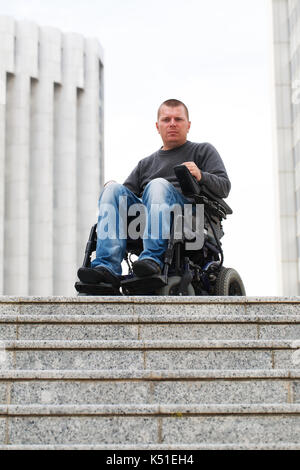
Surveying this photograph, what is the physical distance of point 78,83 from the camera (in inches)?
1850

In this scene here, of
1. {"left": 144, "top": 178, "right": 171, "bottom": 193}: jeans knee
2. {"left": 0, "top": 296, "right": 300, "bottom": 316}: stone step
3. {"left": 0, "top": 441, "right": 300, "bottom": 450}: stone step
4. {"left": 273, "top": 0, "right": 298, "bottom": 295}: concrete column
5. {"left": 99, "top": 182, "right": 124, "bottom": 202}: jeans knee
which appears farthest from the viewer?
{"left": 273, "top": 0, "right": 298, "bottom": 295}: concrete column

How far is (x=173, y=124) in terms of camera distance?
5.76m

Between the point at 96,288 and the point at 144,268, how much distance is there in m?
0.33

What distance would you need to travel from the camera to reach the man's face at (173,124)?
575 cm

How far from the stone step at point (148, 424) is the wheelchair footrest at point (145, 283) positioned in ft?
5.75

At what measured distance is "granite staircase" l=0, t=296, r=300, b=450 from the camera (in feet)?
10.2

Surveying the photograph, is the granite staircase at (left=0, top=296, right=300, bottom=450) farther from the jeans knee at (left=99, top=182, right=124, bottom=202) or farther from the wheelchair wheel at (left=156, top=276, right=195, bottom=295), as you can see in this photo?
the jeans knee at (left=99, top=182, right=124, bottom=202)

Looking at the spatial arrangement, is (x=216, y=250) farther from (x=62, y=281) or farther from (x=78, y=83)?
(x=78, y=83)

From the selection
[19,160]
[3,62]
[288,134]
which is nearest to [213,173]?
[288,134]

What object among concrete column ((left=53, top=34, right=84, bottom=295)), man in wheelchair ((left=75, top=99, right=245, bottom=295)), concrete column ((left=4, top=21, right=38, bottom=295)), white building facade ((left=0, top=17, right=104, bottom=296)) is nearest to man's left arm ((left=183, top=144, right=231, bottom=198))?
man in wheelchair ((left=75, top=99, right=245, bottom=295))

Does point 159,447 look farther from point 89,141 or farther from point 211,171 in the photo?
point 89,141

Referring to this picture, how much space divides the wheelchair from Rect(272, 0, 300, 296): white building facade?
30015 mm

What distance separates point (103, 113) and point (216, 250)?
4473cm

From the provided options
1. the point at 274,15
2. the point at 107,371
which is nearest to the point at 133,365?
the point at 107,371
